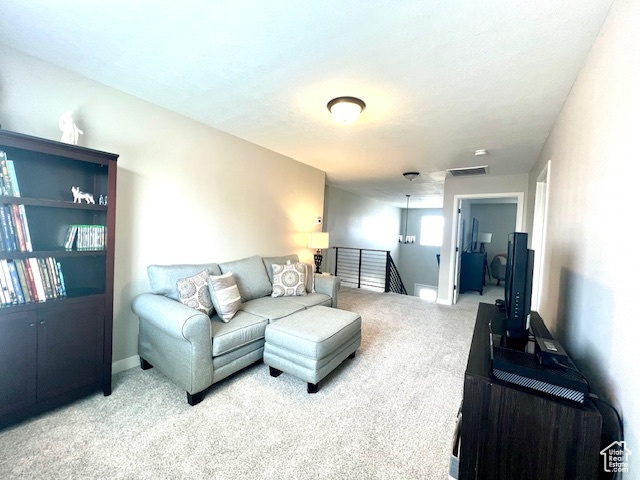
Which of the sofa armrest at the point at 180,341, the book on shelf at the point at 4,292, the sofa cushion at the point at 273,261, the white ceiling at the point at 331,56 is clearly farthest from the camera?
the sofa cushion at the point at 273,261

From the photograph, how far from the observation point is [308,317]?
2521 mm

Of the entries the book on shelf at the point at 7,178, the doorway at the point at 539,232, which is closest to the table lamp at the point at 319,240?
the doorway at the point at 539,232

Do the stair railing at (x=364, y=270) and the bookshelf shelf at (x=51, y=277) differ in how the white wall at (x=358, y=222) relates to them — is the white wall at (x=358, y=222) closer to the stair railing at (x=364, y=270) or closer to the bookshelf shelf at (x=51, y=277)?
the stair railing at (x=364, y=270)

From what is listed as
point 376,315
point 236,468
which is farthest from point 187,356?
point 376,315

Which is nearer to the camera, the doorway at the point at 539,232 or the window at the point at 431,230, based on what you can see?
the doorway at the point at 539,232

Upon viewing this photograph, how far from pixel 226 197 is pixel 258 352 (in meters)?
1.75

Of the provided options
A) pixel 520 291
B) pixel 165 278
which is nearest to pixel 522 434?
pixel 520 291

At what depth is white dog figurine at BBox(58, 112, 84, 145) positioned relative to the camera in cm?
188

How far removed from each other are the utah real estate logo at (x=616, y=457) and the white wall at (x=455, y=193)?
4.17m

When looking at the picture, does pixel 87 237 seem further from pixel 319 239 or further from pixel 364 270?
pixel 364 270

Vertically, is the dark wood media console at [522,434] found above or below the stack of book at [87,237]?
below

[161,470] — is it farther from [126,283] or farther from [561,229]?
[561,229]

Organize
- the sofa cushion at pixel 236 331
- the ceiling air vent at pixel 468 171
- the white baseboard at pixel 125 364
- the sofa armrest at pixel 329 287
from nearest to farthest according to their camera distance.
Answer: the sofa cushion at pixel 236 331
the white baseboard at pixel 125 364
the sofa armrest at pixel 329 287
the ceiling air vent at pixel 468 171

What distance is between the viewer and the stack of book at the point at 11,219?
158cm
